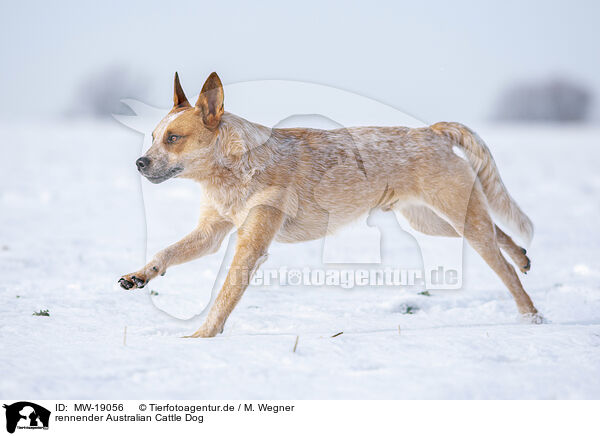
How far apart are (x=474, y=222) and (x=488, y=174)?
47 cm

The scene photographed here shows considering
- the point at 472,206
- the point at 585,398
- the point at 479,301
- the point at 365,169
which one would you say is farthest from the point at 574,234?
the point at 585,398

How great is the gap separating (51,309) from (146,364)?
1.86 metres

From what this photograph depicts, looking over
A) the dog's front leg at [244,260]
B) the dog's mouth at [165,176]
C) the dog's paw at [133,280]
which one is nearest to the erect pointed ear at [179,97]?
the dog's mouth at [165,176]

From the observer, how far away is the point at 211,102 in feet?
12.7

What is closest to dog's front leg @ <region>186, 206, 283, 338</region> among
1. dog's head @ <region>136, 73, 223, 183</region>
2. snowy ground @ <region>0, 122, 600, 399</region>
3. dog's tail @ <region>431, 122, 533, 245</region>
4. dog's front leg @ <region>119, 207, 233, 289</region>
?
snowy ground @ <region>0, 122, 600, 399</region>

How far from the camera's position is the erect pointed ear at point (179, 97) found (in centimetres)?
401

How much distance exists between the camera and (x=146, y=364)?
288cm

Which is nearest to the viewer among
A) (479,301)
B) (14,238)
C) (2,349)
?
(2,349)

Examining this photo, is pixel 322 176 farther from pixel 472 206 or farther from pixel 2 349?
pixel 2 349

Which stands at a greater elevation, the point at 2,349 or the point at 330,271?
the point at 2,349

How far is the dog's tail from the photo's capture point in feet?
15.4

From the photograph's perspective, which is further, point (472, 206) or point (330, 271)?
point (330, 271)
